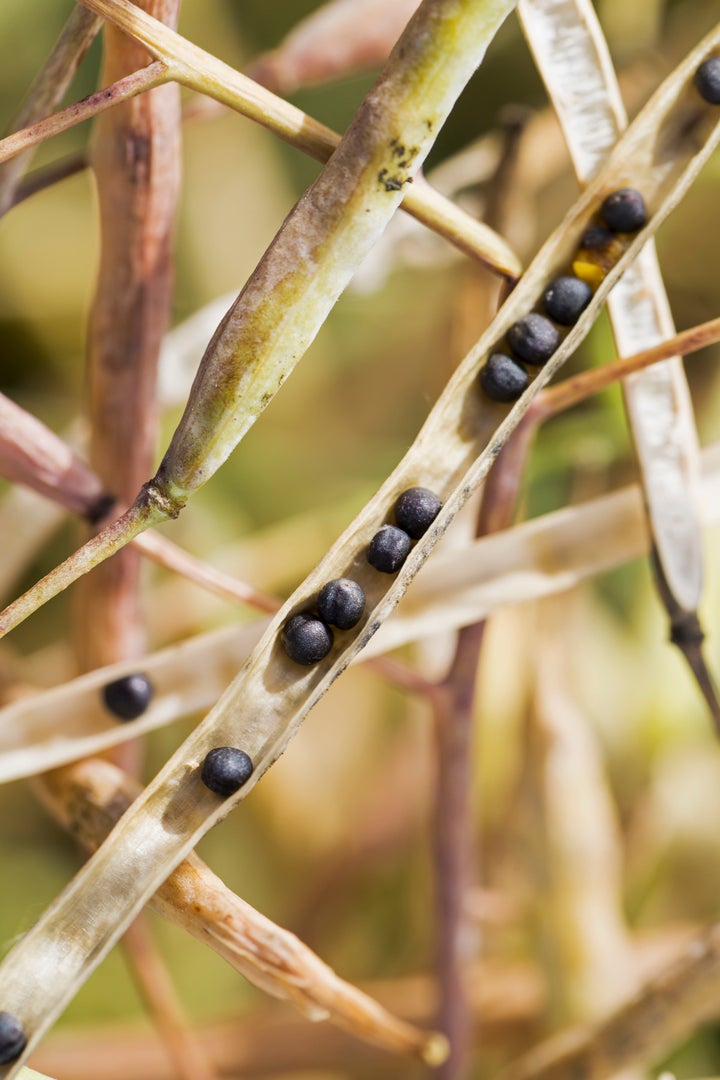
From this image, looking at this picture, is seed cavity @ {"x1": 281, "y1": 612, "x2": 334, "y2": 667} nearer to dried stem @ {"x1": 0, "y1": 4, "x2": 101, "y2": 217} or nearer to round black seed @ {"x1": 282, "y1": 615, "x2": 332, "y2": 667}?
round black seed @ {"x1": 282, "y1": 615, "x2": 332, "y2": 667}

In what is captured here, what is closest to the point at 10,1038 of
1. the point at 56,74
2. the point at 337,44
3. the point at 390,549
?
the point at 390,549

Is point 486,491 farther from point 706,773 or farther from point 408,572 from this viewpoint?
point 706,773

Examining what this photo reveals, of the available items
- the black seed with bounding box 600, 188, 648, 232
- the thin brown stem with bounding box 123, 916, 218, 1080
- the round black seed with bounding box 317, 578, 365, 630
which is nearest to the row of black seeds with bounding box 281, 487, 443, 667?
the round black seed with bounding box 317, 578, 365, 630

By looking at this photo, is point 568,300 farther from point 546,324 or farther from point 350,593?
point 350,593

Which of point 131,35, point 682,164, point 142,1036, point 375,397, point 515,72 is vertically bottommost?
point 142,1036

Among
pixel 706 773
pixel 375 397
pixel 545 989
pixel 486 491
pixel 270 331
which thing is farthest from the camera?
pixel 375 397

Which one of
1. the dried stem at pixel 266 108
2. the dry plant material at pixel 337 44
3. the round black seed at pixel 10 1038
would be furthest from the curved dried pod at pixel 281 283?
the dry plant material at pixel 337 44

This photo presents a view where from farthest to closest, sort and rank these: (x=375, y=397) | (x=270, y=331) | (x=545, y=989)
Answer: (x=375, y=397), (x=545, y=989), (x=270, y=331)

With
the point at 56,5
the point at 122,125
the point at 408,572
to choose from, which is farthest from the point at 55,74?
the point at 56,5
